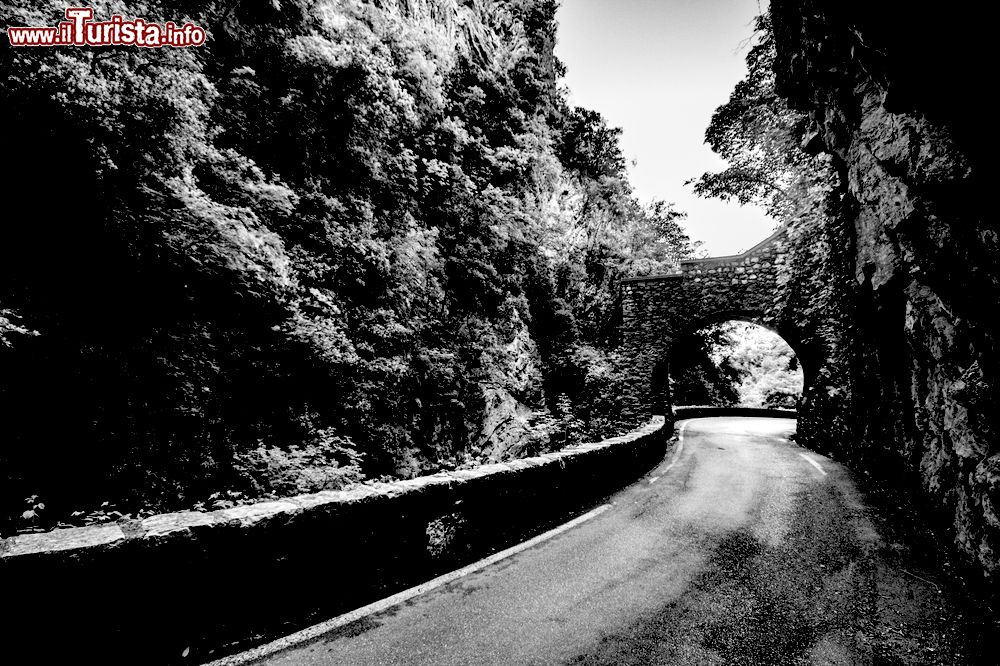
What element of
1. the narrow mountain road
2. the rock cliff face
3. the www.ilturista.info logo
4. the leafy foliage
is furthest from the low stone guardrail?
the leafy foliage

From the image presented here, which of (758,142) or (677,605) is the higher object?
(758,142)

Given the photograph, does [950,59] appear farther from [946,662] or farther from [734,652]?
[734,652]

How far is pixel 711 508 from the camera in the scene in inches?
239

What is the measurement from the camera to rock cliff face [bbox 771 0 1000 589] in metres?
3.22

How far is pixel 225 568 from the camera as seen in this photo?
8.44ft

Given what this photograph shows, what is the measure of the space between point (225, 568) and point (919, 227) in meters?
7.21

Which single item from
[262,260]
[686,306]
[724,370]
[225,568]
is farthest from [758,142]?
[225,568]

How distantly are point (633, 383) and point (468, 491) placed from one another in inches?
472

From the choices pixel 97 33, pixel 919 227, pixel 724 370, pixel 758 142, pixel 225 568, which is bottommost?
pixel 724 370

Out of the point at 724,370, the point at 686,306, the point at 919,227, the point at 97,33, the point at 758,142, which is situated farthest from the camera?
the point at 724,370

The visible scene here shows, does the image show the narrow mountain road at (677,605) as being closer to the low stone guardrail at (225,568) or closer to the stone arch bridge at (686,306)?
the low stone guardrail at (225,568)

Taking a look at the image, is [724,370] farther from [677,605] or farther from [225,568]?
[225,568]

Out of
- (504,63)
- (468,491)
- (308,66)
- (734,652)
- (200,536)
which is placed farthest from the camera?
(504,63)

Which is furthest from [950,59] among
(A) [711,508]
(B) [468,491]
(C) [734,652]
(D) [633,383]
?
(D) [633,383]
